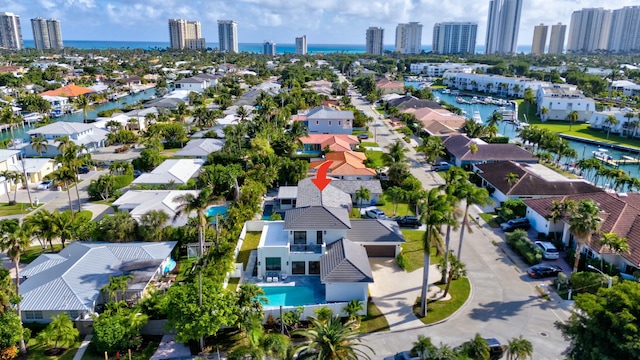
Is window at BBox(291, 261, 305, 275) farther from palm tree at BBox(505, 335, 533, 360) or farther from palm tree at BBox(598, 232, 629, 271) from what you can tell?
palm tree at BBox(598, 232, 629, 271)

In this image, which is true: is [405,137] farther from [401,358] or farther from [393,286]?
[401,358]

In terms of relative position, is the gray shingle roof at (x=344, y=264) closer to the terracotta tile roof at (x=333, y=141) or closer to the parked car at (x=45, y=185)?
the terracotta tile roof at (x=333, y=141)

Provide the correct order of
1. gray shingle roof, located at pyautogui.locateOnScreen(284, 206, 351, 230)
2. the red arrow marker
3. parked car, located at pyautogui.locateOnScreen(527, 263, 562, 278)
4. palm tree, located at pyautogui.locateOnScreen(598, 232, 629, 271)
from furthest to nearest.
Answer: the red arrow marker, gray shingle roof, located at pyautogui.locateOnScreen(284, 206, 351, 230), parked car, located at pyautogui.locateOnScreen(527, 263, 562, 278), palm tree, located at pyautogui.locateOnScreen(598, 232, 629, 271)

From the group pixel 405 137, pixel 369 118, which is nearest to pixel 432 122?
pixel 405 137

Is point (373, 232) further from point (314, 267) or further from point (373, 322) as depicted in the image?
point (373, 322)

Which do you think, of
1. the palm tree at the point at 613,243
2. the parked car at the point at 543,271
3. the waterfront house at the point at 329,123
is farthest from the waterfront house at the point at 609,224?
the waterfront house at the point at 329,123

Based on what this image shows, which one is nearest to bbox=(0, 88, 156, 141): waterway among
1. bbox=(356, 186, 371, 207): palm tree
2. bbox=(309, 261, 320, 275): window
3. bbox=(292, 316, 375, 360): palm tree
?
bbox=(356, 186, 371, 207): palm tree

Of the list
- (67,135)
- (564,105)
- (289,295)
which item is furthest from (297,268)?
(564,105)
